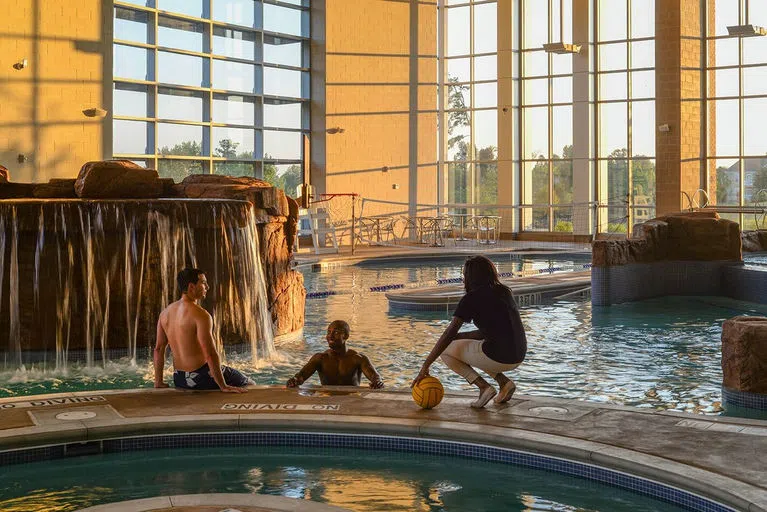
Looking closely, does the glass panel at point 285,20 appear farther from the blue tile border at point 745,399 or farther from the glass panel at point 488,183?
the blue tile border at point 745,399

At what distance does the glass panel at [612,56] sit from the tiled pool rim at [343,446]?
868 inches

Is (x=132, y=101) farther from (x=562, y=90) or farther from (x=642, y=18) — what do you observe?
(x=642, y=18)

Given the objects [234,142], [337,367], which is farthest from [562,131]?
[337,367]

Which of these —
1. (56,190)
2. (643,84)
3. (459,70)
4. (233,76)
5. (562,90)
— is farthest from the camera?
(459,70)

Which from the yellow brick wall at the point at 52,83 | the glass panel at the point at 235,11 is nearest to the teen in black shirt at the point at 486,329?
the yellow brick wall at the point at 52,83

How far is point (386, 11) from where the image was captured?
26047 millimetres

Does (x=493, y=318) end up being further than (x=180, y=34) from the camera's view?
No

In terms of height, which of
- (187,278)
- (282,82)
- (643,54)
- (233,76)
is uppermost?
(643,54)

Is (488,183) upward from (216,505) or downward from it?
upward

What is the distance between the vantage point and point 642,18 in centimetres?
2558

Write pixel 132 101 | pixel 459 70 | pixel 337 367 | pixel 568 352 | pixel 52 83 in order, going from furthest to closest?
pixel 459 70
pixel 132 101
pixel 52 83
pixel 568 352
pixel 337 367

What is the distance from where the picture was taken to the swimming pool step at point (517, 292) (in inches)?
488

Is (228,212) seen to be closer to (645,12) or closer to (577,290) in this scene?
(577,290)

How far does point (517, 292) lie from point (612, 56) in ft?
47.7
